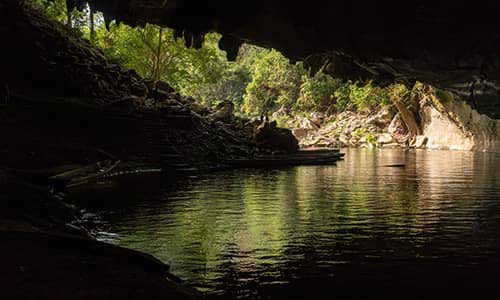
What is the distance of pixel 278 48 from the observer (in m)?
14.9

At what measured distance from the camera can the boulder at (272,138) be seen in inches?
1369

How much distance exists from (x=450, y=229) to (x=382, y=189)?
7.60 meters

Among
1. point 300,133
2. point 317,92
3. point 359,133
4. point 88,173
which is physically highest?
point 317,92

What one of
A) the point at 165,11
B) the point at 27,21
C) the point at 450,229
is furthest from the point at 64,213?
the point at 27,21

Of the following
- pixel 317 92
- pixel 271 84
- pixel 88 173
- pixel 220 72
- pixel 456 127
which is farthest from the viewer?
pixel 271 84

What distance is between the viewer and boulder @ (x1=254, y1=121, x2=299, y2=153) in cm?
3478

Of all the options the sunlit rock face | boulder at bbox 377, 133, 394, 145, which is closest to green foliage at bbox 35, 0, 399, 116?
boulder at bbox 377, 133, 394, 145

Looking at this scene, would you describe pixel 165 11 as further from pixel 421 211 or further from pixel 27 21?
pixel 27 21

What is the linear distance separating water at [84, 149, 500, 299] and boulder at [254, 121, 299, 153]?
49.9 feet

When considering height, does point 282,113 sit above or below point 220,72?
below

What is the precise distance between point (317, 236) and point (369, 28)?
5.76m

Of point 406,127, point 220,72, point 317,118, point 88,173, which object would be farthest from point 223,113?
point 317,118

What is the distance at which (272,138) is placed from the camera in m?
35.0

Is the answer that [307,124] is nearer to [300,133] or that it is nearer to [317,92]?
[300,133]
